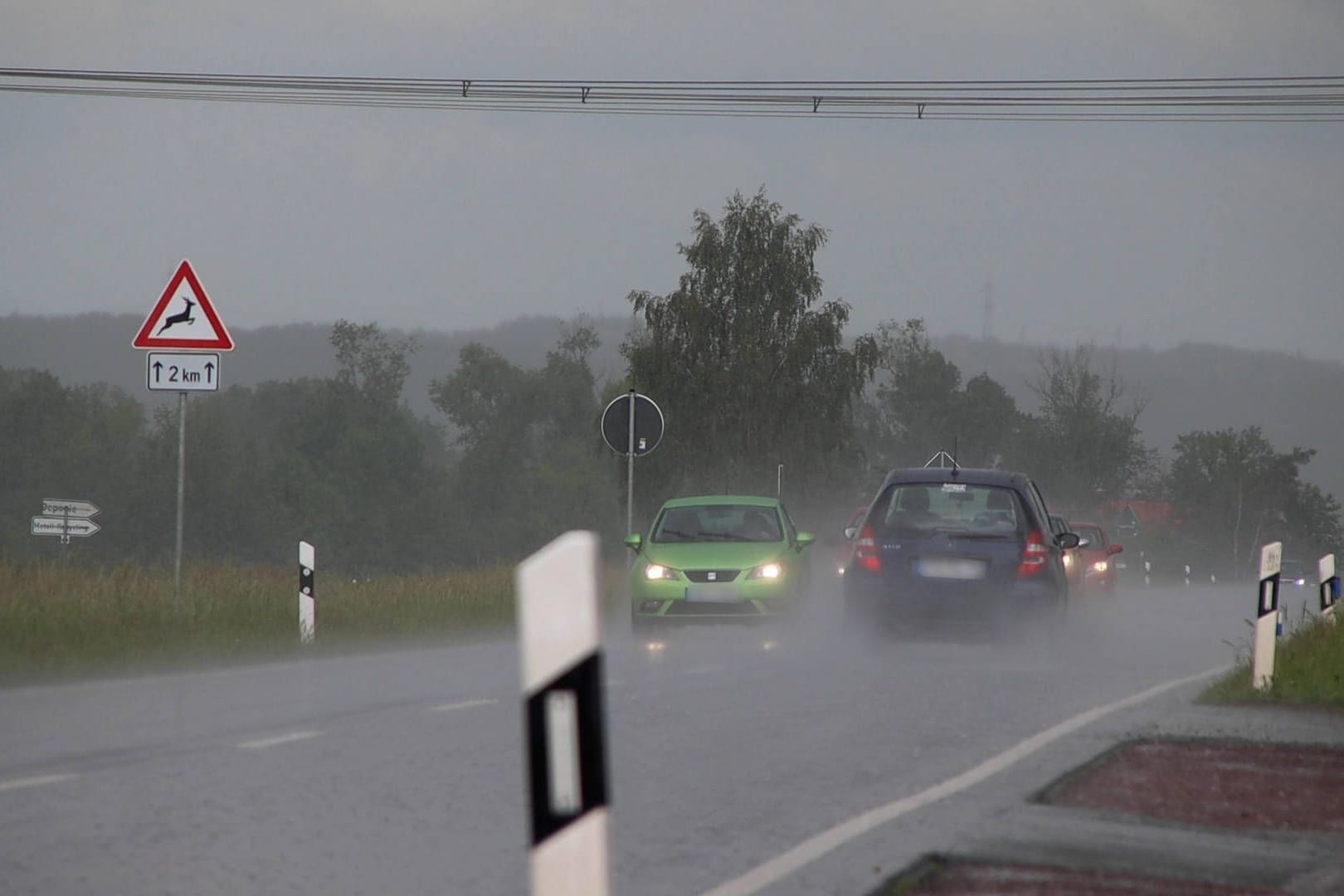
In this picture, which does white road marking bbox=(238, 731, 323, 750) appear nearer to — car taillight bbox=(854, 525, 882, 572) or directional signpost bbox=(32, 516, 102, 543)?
car taillight bbox=(854, 525, 882, 572)

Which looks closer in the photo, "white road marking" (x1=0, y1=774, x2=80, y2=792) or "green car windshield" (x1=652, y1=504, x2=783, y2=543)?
"white road marking" (x1=0, y1=774, x2=80, y2=792)

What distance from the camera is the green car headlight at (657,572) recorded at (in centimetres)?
2236

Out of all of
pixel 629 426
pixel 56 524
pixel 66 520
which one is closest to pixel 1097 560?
pixel 629 426

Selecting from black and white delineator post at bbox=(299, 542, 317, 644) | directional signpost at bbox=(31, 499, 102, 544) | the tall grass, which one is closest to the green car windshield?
the tall grass

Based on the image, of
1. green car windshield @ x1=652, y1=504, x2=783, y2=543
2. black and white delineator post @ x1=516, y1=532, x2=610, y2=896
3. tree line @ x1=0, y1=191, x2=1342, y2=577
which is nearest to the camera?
black and white delineator post @ x1=516, y1=532, x2=610, y2=896

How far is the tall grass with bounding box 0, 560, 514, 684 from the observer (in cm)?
1661

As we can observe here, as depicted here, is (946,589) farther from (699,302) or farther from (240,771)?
(699,302)

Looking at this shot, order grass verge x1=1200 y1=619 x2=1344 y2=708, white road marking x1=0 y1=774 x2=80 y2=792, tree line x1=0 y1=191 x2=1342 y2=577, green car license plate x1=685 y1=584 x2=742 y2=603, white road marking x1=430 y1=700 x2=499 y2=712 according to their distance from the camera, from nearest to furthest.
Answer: white road marking x1=0 y1=774 x2=80 y2=792 → white road marking x1=430 y1=700 x2=499 y2=712 → grass verge x1=1200 y1=619 x2=1344 y2=708 → green car license plate x1=685 y1=584 x2=742 y2=603 → tree line x1=0 y1=191 x2=1342 y2=577

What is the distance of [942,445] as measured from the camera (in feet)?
406

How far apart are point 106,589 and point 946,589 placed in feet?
28.3

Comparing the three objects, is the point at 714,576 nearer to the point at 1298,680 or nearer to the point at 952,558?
the point at 952,558

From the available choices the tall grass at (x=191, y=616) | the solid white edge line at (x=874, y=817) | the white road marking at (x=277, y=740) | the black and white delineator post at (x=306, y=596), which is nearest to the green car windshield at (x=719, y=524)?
the tall grass at (x=191, y=616)

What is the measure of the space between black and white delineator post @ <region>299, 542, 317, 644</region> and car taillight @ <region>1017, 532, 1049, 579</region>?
7.02m

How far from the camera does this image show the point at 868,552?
19312 mm
